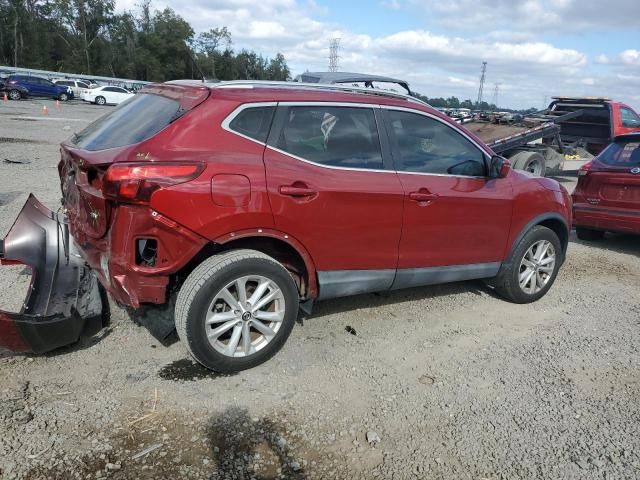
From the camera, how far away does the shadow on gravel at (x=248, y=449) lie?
269 cm

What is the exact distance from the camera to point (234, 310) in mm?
3453

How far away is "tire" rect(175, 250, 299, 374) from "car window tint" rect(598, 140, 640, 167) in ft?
18.4

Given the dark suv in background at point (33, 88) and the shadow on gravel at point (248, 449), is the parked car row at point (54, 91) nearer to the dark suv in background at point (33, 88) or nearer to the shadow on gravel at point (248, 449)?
the dark suv in background at point (33, 88)

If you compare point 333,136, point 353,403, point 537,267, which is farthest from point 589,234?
point 353,403

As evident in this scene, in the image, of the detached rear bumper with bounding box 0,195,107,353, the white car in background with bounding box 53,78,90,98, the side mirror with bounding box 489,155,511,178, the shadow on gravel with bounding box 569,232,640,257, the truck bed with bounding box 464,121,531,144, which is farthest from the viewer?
the white car in background with bounding box 53,78,90,98

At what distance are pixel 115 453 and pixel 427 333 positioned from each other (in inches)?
102

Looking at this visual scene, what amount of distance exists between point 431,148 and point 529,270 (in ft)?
5.56

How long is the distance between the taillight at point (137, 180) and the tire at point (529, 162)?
10.0 meters

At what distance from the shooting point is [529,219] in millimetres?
4914

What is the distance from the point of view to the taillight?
10.0 feet

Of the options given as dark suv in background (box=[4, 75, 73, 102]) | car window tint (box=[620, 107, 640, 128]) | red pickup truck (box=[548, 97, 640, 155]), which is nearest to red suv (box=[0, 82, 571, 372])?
red pickup truck (box=[548, 97, 640, 155])

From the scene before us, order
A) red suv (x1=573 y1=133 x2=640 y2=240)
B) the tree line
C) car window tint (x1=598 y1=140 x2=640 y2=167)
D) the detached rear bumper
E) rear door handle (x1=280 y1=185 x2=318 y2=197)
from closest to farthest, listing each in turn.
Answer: the detached rear bumper → rear door handle (x1=280 y1=185 x2=318 y2=197) → red suv (x1=573 y1=133 x2=640 y2=240) → car window tint (x1=598 y1=140 x2=640 y2=167) → the tree line

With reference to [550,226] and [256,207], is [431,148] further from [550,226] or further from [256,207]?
[550,226]

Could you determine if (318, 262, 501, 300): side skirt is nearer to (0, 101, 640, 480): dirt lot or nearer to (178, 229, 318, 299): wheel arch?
(178, 229, 318, 299): wheel arch
